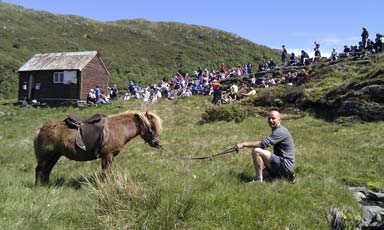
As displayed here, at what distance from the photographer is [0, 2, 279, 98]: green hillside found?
68.7 m

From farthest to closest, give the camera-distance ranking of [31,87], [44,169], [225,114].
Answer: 1. [31,87]
2. [225,114]
3. [44,169]

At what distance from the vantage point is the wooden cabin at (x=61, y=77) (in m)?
41.0

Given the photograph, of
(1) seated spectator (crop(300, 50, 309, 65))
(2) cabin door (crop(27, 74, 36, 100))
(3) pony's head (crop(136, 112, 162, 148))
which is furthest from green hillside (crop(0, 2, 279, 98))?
(3) pony's head (crop(136, 112, 162, 148))

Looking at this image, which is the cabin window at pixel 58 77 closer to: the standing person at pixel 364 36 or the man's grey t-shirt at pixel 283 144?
the standing person at pixel 364 36

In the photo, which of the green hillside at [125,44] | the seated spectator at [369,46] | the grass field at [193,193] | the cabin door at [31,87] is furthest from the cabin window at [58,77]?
the grass field at [193,193]

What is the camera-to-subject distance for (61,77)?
137 feet

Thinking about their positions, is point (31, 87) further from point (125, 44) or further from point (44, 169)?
point (125, 44)

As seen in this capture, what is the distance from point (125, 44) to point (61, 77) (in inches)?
1739

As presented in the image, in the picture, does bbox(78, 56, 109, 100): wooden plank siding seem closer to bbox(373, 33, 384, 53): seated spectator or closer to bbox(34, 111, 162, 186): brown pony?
bbox(373, 33, 384, 53): seated spectator

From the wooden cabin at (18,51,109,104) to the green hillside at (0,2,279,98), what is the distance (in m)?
12.1

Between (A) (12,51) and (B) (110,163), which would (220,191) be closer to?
(B) (110,163)

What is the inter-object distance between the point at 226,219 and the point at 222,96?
71.9ft

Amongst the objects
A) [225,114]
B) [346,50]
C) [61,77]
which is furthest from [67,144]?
[61,77]

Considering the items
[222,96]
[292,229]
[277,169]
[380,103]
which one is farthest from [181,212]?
[222,96]
